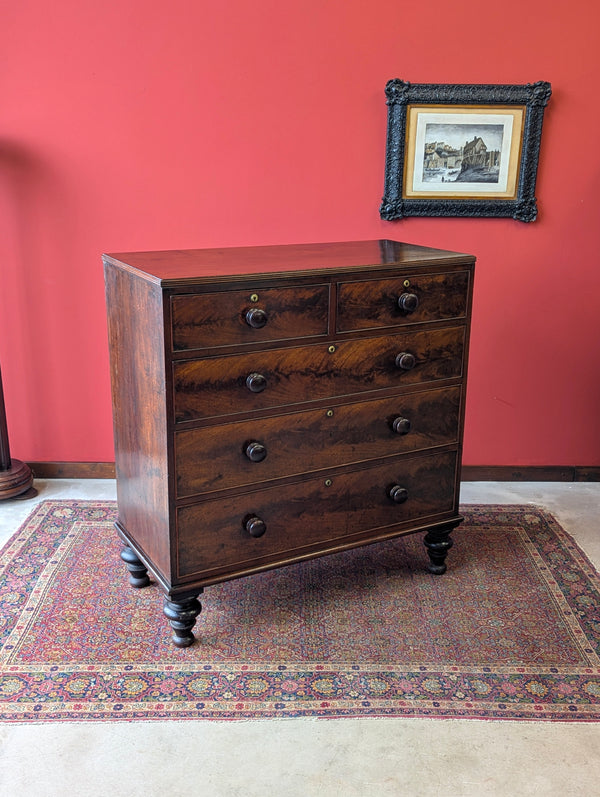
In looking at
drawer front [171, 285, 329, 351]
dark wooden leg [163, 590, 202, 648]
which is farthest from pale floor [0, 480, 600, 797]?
drawer front [171, 285, 329, 351]

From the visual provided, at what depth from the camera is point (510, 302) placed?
363 centimetres

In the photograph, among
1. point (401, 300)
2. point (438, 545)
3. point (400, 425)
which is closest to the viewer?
point (401, 300)

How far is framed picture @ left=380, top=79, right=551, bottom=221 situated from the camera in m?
3.35

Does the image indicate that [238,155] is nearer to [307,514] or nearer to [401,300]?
[401,300]

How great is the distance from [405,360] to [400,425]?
0.73 ft

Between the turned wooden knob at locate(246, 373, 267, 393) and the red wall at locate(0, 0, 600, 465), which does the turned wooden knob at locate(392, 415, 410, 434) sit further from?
the red wall at locate(0, 0, 600, 465)

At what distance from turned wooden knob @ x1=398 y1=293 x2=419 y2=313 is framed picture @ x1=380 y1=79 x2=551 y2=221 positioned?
3.32 ft

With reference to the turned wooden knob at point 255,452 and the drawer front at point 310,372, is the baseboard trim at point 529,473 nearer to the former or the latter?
the drawer front at point 310,372

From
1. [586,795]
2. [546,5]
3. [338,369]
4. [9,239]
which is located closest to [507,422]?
[338,369]

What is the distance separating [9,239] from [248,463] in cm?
166

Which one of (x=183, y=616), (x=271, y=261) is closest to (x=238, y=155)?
(x=271, y=261)

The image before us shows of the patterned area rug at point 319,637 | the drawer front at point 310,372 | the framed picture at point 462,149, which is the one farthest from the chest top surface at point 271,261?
the patterned area rug at point 319,637

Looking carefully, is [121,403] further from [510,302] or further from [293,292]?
[510,302]

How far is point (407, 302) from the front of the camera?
2.57 meters
